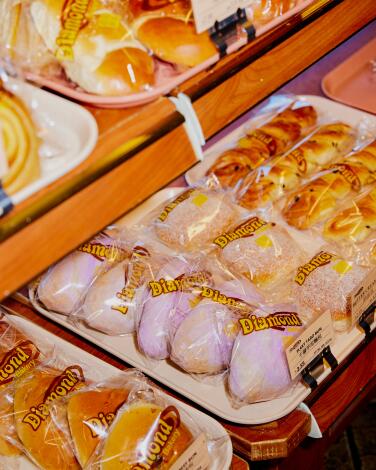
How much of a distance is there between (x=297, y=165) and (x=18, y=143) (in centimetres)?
122

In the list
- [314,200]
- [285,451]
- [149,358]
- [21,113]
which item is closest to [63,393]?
[149,358]

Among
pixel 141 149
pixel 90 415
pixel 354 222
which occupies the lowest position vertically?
pixel 354 222

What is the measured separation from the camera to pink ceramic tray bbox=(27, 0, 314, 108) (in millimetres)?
1036

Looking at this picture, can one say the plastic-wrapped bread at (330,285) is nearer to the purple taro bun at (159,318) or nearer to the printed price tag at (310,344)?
the printed price tag at (310,344)

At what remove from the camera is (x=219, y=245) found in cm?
169

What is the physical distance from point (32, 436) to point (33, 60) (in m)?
0.69

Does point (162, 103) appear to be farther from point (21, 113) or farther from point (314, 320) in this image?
point (314, 320)

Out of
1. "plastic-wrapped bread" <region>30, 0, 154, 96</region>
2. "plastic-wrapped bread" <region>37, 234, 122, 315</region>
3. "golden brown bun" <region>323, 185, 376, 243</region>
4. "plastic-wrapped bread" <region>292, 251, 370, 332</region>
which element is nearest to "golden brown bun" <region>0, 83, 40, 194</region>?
"plastic-wrapped bread" <region>30, 0, 154, 96</region>

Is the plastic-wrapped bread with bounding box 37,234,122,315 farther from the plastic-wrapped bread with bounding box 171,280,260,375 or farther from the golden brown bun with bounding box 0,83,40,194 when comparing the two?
the golden brown bun with bounding box 0,83,40,194

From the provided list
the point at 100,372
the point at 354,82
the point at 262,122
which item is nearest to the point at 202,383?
the point at 100,372

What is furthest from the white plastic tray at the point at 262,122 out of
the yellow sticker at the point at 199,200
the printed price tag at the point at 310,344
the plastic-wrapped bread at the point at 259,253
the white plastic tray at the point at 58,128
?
the white plastic tray at the point at 58,128

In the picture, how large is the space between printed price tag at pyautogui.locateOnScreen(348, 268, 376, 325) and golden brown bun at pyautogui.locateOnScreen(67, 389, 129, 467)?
534 millimetres

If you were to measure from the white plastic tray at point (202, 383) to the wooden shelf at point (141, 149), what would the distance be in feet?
1.76

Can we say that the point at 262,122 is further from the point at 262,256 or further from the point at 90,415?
the point at 90,415
